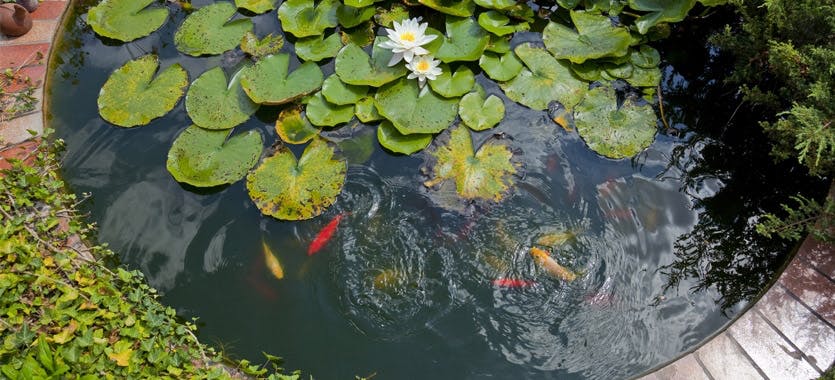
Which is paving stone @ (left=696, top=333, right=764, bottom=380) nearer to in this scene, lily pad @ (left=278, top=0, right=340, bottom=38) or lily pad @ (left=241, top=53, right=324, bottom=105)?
lily pad @ (left=241, top=53, right=324, bottom=105)

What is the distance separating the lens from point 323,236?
9.35 feet

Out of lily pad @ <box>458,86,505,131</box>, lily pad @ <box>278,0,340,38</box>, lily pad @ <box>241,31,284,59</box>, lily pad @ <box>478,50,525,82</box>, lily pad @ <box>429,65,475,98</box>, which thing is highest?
lily pad @ <box>278,0,340,38</box>

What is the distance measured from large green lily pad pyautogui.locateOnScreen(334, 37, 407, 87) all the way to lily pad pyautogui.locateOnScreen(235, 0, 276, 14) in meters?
0.77

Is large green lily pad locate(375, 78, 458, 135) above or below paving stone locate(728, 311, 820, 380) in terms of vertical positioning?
above

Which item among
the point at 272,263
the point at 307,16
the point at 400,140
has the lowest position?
the point at 272,263

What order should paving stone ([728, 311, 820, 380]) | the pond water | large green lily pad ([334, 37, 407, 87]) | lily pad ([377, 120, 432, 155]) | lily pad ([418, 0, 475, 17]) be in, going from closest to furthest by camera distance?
paving stone ([728, 311, 820, 380])
the pond water
lily pad ([377, 120, 432, 155])
large green lily pad ([334, 37, 407, 87])
lily pad ([418, 0, 475, 17])

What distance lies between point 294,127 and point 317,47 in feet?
1.95

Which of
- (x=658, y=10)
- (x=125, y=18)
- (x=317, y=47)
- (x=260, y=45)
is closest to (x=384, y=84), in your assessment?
(x=317, y=47)

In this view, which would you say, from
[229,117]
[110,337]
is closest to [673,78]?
[229,117]

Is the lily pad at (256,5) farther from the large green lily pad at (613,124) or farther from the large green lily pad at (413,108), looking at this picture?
the large green lily pad at (613,124)

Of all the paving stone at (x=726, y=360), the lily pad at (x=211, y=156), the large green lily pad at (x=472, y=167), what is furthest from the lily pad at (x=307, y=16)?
the paving stone at (x=726, y=360)

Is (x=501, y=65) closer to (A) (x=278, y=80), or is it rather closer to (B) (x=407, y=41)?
(B) (x=407, y=41)

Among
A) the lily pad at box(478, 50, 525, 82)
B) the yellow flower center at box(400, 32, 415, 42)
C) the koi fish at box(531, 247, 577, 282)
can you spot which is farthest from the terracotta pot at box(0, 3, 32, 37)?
the koi fish at box(531, 247, 577, 282)

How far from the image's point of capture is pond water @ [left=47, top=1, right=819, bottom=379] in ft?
8.42
